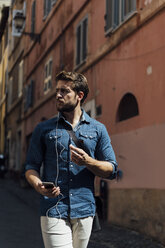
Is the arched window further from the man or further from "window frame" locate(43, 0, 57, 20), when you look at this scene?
"window frame" locate(43, 0, 57, 20)

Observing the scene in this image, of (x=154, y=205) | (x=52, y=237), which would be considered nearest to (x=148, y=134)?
(x=154, y=205)

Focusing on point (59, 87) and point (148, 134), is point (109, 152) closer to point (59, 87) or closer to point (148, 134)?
point (59, 87)

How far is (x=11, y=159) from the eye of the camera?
24938mm

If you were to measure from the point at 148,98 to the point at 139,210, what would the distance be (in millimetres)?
1890

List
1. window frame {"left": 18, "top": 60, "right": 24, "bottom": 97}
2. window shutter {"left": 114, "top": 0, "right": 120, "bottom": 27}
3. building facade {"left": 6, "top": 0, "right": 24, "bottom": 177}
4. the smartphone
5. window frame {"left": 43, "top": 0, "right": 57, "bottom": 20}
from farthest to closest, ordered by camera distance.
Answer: window frame {"left": 18, "top": 60, "right": 24, "bottom": 97}, building facade {"left": 6, "top": 0, "right": 24, "bottom": 177}, window frame {"left": 43, "top": 0, "right": 57, "bottom": 20}, window shutter {"left": 114, "top": 0, "right": 120, "bottom": 27}, the smartphone

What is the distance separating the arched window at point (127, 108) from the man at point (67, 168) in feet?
21.3

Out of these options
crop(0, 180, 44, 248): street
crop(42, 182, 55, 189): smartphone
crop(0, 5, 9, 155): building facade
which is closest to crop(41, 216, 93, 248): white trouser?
crop(42, 182, 55, 189): smartphone

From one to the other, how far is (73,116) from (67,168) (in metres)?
0.36

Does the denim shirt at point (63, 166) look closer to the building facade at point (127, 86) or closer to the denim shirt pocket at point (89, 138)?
the denim shirt pocket at point (89, 138)

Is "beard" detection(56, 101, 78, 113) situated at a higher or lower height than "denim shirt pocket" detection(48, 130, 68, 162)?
higher

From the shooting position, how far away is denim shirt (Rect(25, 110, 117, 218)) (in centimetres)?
305

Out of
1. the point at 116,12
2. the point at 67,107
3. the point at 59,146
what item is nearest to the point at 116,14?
the point at 116,12

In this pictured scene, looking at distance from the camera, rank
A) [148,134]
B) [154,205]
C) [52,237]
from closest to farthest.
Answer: [52,237], [154,205], [148,134]

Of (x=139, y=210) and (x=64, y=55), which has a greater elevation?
A: (x=64, y=55)
